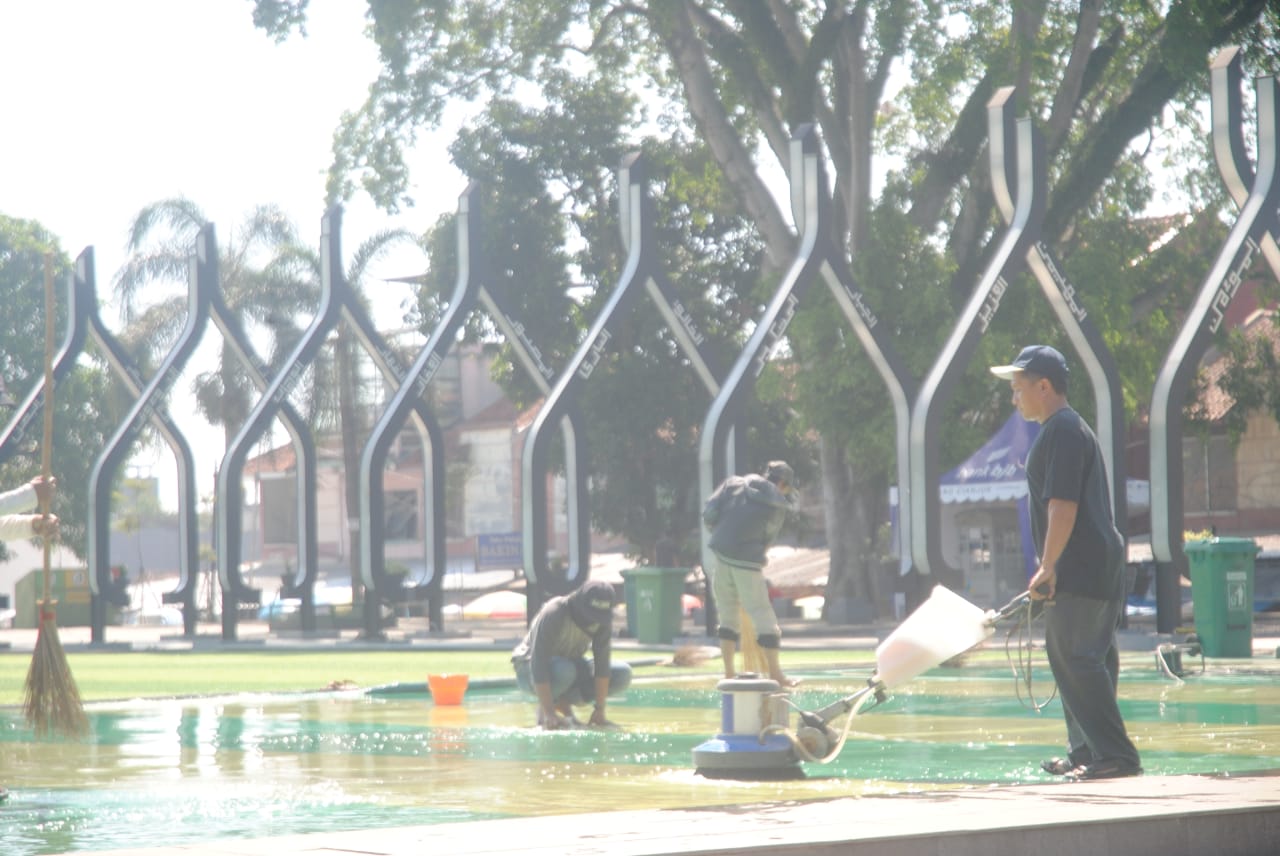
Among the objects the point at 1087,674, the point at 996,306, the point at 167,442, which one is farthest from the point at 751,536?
the point at 167,442

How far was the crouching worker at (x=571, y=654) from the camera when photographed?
12.3 metres

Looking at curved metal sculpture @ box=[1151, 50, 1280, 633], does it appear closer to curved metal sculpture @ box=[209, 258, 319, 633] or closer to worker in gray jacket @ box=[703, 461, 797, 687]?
worker in gray jacket @ box=[703, 461, 797, 687]

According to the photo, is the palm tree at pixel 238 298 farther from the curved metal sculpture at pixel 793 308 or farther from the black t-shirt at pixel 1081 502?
the black t-shirt at pixel 1081 502

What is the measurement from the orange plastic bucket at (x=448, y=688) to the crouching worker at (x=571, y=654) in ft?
8.33

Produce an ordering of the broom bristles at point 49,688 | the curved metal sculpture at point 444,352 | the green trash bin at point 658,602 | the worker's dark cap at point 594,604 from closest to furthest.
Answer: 1. the broom bristles at point 49,688
2. the worker's dark cap at point 594,604
3. the green trash bin at point 658,602
4. the curved metal sculpture at point 444,352

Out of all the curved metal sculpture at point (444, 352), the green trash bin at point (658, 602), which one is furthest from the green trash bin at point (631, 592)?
the curved metal sculpture at point (444, 352)

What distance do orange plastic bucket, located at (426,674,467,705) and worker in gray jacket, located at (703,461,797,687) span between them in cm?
225

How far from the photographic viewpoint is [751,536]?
47.4 ft

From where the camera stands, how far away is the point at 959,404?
34531 mm

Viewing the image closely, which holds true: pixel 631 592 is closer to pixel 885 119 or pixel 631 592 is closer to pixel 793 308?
pixel 793 308

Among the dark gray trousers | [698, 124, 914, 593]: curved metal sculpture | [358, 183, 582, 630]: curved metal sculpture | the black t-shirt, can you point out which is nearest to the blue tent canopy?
[698, 124, 914, 593]: curved metal sculpture

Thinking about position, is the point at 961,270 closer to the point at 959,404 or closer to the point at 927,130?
the point at 959,404

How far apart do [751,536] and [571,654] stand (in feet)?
7.55

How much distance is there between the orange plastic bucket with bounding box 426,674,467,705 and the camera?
1530cm
